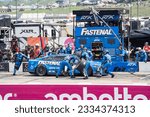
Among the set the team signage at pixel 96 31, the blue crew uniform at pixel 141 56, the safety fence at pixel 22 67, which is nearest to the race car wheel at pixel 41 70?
the safety fence at pixel 22 67

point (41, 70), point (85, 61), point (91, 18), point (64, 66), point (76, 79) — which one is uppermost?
point (91, 18)

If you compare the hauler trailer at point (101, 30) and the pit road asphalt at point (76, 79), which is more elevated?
the hauler trailer at point (101, 30)

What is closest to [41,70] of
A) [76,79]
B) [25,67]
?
[76,79]

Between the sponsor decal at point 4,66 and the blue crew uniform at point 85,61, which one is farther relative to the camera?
the sponsor decal at point 4,66

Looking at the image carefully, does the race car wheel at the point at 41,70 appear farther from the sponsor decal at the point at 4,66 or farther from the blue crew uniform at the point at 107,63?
the sponsor decal at the point at 4,66

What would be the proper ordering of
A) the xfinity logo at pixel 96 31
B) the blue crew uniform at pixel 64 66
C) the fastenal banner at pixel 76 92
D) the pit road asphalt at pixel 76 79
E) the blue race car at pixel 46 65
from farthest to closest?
the xfinity logo at pixel 96 31
the blue race car at pixel 46 65
the blue crew uniform at pixel 64 66
the pit road asphalt at pixel 76 79
the fastenal banner at pixel 76 92

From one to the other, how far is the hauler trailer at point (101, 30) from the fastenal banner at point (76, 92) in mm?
20666

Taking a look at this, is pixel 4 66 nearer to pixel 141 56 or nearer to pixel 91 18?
pixel 91 18

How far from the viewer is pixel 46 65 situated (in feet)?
80.1

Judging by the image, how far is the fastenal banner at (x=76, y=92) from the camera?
815 centimetres

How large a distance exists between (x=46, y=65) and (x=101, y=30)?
21.2 ft

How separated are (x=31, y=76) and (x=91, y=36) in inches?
260

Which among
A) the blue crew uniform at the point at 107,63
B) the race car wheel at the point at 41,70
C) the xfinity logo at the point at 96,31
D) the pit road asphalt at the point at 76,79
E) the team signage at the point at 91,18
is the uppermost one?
the team signage at the point at 91,18

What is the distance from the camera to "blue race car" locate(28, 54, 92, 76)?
24266mm
